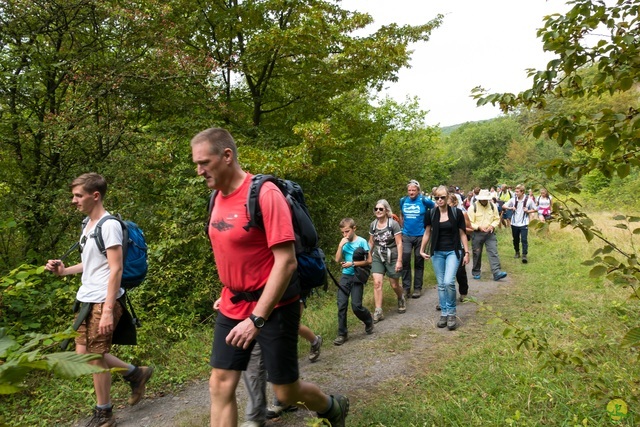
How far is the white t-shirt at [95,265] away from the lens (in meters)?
3.70

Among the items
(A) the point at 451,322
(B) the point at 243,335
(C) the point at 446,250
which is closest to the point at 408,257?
(C) the point at 446,250

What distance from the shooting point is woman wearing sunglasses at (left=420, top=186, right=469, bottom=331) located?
610 centimetres

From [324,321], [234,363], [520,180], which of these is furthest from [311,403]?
[324,321]

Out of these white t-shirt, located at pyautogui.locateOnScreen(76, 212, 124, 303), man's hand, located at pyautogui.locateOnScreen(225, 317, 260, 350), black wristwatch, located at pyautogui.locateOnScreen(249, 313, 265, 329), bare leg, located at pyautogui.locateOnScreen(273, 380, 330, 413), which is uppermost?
white t-shirt, located at pyautogui.locateOnScreen(76, 212, 124, 303)

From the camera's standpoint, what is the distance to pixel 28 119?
274 inches

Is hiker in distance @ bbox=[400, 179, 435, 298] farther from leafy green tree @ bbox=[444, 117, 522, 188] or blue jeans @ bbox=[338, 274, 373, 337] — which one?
leafy green tree @ bbox=[444, 117, 522, 188]

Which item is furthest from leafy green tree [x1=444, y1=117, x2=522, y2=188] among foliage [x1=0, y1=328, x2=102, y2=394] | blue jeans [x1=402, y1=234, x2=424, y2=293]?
foliage [x1=0, y1=328, x2=102, y2=394]

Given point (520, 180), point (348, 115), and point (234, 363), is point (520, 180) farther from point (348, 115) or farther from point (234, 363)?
point (348, 115)

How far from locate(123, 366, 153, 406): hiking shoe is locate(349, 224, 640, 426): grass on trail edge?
2213 mm

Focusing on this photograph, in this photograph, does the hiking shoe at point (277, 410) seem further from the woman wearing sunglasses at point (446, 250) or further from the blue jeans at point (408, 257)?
the blue jeans at point (408, 257)

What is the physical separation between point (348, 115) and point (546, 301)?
745cm

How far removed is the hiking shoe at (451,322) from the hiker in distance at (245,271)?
3.81 meters

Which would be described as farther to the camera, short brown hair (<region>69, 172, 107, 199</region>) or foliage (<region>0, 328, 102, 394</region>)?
short brown hair (<region>69, 172, 107, 199</region>)

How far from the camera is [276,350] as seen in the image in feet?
8.59
